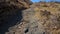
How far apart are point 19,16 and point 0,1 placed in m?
1.17

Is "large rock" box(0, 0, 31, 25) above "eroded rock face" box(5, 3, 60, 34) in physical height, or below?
above

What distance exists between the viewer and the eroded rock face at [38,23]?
7.52 metres

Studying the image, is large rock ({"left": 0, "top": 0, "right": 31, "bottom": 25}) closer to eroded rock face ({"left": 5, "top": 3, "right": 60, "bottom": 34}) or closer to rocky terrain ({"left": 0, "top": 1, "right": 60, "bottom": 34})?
rocky terrain ({"left": 0, "top": 1, "right": 60, "bottom": 34})

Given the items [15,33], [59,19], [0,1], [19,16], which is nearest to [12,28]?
[15,33]

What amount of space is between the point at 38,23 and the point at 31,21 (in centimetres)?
45

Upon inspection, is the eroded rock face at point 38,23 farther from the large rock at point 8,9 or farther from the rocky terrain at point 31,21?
the large rock at point 8,9

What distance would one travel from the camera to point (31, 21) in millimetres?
8164

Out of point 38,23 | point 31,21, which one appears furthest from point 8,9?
point 38,23

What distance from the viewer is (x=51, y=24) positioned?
7766 millimetres

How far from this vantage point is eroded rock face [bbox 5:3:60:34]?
7523mm

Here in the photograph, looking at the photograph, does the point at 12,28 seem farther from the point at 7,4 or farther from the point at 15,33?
the point at 7,4

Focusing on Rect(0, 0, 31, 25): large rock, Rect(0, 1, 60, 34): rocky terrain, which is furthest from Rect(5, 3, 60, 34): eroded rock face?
Rect(0, 0, 31, 25): large rock

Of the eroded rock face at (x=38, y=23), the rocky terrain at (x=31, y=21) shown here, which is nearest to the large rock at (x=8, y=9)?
the rocky terrain at (x=31, y=21)

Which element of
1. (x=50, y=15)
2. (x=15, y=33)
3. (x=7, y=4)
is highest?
(x=7, y=4)
